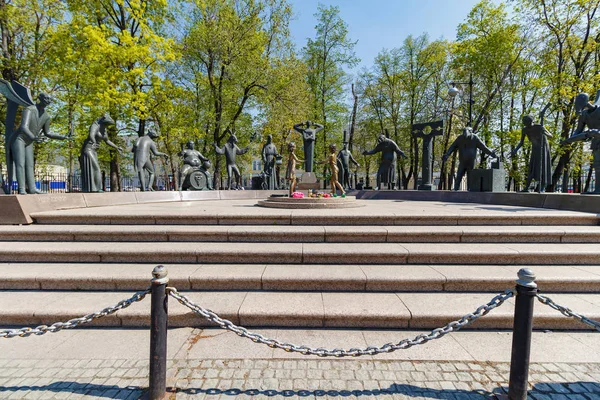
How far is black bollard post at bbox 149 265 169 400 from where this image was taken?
7.52 ft

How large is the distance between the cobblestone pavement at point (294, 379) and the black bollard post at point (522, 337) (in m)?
0.19

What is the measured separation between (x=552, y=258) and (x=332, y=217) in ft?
12.5

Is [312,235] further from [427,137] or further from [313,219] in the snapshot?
[427,137]

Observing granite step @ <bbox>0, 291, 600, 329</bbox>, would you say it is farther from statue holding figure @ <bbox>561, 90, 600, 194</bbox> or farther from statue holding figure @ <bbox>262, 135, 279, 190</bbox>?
statue holding figure @ <bbox>262, 135, 279, 190</bbox>

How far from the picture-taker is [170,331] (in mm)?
3334

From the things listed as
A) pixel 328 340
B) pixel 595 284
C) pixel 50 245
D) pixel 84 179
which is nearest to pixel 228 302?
pixel 328 340

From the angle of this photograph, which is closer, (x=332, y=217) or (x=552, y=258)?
(x=552, y=258)

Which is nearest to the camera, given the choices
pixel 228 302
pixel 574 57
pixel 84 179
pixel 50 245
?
pixel 228 302

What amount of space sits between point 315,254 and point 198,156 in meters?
11.7

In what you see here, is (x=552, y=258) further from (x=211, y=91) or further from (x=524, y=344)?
(x=211, y=91)

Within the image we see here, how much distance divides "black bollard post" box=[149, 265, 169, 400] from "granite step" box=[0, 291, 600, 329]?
1078 millimetres

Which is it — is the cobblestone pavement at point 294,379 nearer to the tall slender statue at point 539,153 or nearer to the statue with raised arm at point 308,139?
the tall slender statue at point 539,153

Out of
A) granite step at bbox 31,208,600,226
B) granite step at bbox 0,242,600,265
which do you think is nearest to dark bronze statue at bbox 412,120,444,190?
granite step at bbox 31,208,600,226

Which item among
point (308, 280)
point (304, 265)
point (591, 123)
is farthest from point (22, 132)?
point (591, 123)
